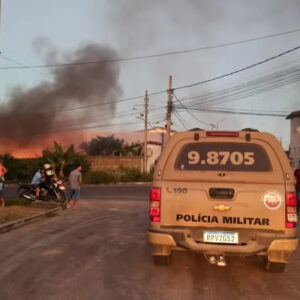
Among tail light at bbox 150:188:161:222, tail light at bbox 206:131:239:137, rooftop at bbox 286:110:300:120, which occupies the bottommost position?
tail light at bbox 150:188:161:222

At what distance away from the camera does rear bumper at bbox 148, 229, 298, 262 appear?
16.9 ft

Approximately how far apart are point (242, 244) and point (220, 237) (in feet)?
0.90

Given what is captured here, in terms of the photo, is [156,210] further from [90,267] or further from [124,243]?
[124,243]

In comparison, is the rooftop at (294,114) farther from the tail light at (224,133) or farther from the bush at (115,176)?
the tail light at (224,133)

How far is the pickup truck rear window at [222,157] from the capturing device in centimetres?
553

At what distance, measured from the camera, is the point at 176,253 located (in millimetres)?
7078

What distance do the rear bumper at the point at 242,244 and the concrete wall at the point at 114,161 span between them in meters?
37.2

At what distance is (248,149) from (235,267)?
182 cm

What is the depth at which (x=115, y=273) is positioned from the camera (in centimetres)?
576

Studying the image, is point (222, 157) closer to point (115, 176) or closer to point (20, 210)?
point (20, 210)

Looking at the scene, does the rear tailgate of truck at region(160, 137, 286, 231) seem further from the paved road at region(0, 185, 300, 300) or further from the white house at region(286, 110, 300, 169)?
the white house at region(286, 110, 300, 169)

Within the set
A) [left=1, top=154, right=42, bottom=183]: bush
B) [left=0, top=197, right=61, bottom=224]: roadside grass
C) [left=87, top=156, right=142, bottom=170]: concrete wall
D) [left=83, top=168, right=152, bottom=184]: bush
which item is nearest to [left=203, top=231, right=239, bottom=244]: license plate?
[left=0, top=197, right=61, bottom=224]: roadside grass

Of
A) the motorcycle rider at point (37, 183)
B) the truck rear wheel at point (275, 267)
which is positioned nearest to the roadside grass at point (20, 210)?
the motorcycle rider at point (37, 183)

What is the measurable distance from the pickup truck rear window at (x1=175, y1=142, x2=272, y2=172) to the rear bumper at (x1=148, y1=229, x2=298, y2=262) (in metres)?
0.84
